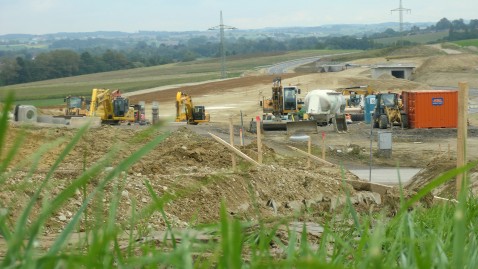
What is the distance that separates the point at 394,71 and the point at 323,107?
51.4m

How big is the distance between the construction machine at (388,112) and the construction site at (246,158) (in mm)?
115

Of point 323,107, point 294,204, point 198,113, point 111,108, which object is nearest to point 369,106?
point 323,107

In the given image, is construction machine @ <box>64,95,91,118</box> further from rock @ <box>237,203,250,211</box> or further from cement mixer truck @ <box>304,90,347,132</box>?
rock @ <box>237,203,250,211</box>

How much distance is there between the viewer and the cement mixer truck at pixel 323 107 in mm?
48156

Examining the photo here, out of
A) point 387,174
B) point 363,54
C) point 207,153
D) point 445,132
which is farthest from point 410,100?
point 363,54

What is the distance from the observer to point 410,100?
45.6m

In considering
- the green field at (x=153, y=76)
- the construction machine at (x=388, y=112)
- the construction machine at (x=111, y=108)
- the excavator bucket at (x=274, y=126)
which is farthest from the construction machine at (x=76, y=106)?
the green field at (x=153, y=76)

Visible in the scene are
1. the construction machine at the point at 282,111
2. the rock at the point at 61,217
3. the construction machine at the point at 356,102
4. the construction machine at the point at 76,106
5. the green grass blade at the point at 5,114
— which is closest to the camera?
the green grass blade at the point at 5,114

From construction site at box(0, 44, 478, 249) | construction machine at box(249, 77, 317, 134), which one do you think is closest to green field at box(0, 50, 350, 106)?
construction site at box(0, 44, 478, 249)

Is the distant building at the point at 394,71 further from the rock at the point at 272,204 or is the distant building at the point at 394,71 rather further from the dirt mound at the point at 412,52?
the rock at the point at 272,204

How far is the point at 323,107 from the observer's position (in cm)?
4909

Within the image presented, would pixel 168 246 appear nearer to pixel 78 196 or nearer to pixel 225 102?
pixel 78 196

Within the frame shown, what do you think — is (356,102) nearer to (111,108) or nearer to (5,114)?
(111,108)

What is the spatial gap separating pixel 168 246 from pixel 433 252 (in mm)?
1263
